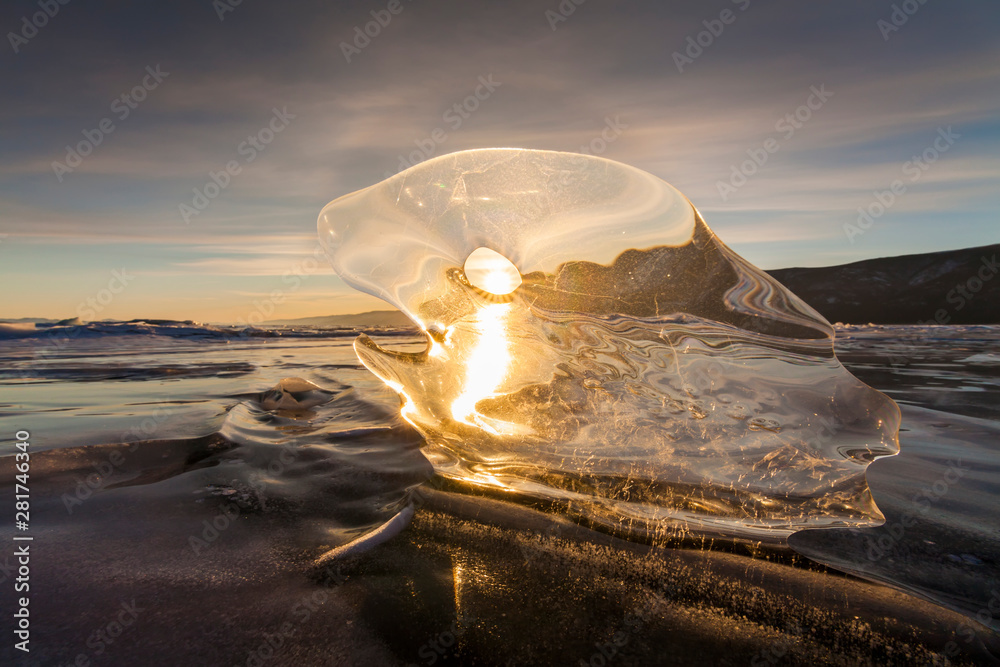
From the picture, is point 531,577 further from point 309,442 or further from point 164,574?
point 309,442

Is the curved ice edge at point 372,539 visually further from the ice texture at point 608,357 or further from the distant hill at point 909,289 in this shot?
the distant hill at point 909,289

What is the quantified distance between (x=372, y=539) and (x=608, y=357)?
3.47ft

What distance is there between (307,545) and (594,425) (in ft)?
3.36

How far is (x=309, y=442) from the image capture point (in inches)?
101

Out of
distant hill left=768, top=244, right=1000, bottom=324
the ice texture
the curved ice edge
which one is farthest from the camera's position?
distant hill left=768, top=244, right=1000, bottom=324

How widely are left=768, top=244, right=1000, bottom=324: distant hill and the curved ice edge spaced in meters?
26.6

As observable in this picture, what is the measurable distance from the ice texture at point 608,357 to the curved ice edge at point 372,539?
1.24 ft

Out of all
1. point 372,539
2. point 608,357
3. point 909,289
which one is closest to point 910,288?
point 909,289

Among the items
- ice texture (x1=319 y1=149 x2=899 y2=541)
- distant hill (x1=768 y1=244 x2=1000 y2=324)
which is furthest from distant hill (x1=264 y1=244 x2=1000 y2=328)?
ice texture (x1=319 y1=149 x2=899 y2=541)

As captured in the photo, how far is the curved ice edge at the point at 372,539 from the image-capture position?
1284 millimetres

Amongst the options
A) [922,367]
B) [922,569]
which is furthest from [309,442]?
[922,367]

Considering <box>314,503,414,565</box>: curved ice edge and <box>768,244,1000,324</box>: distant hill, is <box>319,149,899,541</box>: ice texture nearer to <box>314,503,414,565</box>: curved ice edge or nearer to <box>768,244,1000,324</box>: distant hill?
<box>314,503,414,565</box>: curved ice edge

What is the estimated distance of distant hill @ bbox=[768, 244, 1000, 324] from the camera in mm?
22750

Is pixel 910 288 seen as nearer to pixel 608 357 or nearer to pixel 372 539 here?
pixel 608 357
